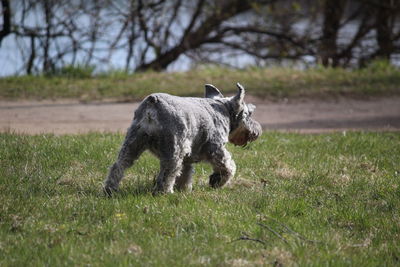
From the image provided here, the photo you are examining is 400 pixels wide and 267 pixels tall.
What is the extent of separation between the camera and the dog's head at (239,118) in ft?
21.9

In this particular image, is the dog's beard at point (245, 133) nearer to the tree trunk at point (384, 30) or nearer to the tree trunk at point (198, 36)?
the tree trunk at point (198, 36)

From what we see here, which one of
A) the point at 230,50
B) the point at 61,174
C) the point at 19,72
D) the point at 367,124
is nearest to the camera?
the point at 61,174

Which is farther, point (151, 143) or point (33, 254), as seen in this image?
point (151, 143)

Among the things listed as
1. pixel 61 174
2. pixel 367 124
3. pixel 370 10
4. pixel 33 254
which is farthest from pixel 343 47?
pixel 33 254

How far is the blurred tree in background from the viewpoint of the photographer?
55.5 ft

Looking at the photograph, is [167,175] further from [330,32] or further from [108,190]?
[330,32]

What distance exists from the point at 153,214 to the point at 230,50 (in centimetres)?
1422

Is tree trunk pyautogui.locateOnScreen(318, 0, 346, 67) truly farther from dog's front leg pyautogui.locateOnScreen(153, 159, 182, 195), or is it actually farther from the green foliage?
dog's front leg pyautogui.locateOnScreen(153, 159, 182, 195)

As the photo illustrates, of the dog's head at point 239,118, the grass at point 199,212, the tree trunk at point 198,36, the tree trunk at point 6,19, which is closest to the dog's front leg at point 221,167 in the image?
the grass at point 199,212

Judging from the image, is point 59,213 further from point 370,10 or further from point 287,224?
point 370,10

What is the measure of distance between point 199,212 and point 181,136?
734 millimetres

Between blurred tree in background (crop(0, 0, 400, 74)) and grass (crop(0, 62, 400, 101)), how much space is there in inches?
70.0

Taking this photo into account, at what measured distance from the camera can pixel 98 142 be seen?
27.7 ft

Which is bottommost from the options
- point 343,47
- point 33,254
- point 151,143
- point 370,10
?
point 33,254
